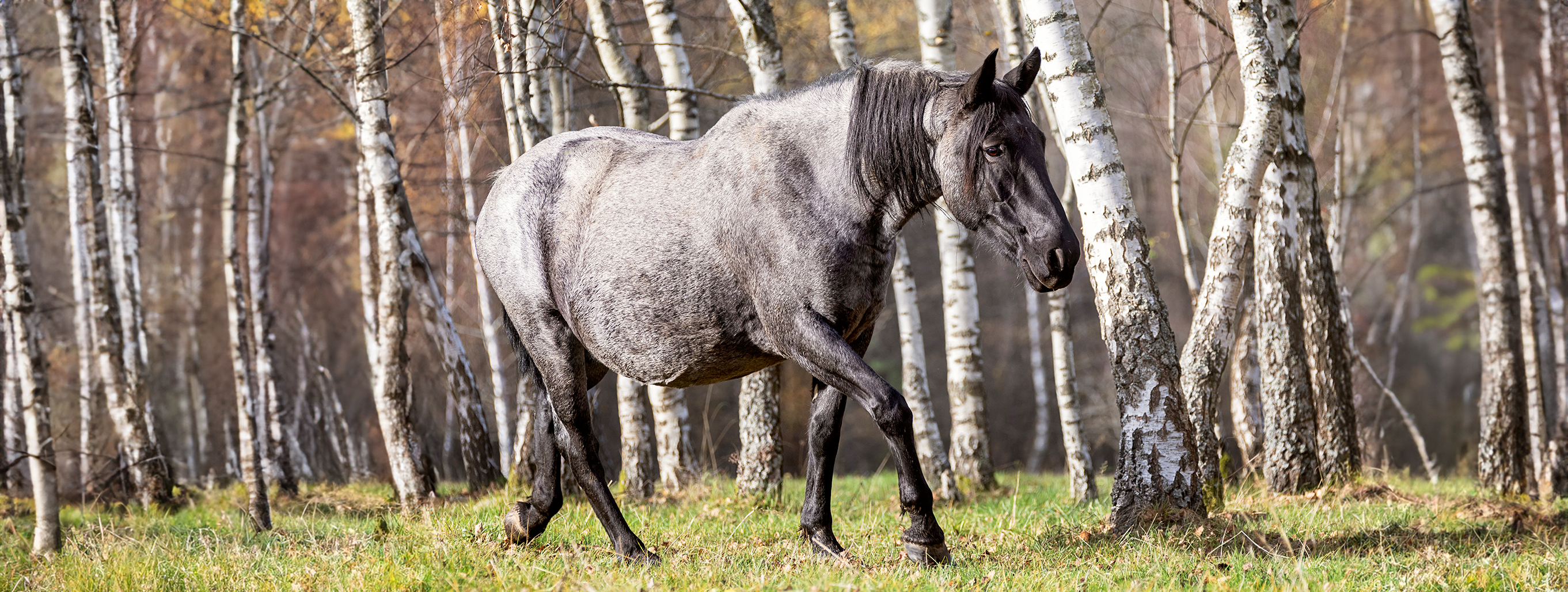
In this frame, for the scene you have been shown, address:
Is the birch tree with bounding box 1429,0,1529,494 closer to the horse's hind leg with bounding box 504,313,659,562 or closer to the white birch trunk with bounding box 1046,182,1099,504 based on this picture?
the white birch trunk with bounding box 1046,182,1099,504

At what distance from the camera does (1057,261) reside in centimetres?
346

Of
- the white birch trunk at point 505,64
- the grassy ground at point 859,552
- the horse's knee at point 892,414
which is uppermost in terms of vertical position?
the white birch trunk at point 505,64

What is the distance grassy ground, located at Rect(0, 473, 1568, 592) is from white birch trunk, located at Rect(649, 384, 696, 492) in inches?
51.2

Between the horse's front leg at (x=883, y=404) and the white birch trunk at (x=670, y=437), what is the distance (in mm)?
4679

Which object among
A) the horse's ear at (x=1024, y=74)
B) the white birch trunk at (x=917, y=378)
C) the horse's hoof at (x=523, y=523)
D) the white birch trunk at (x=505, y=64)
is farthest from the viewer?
the white birch trunk at (x=917, y=378)

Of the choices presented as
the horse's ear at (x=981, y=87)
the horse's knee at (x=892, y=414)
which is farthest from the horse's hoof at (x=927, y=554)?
the horse's ear at (x=981, y=87)

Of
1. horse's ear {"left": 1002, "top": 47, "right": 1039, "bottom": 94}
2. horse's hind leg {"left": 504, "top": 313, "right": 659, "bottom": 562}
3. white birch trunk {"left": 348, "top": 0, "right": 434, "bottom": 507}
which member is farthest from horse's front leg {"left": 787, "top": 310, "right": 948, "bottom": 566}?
white birch trunk {"left": 348, "top": 0, "right": 434, "bottom": 507}

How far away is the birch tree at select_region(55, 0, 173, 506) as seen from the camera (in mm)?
8039

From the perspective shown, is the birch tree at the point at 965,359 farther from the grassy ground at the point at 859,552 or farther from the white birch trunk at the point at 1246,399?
the white birch trunk at the point at 1246,399

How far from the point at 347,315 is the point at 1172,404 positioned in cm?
2121

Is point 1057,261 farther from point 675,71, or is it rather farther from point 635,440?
point 635,440

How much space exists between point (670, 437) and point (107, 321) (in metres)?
5.04

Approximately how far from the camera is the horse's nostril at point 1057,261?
136 inches

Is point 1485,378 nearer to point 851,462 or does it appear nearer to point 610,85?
point 610,85
